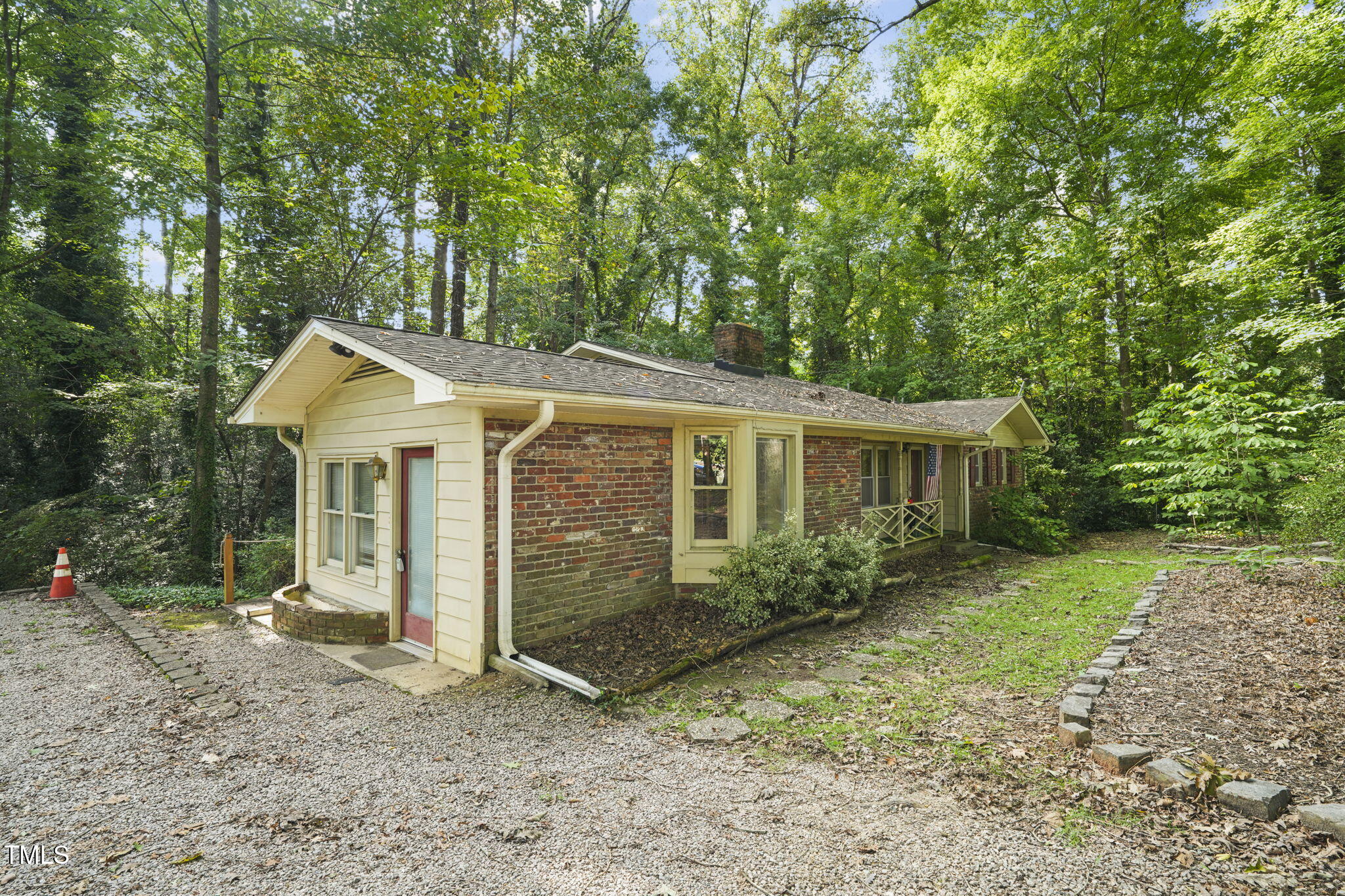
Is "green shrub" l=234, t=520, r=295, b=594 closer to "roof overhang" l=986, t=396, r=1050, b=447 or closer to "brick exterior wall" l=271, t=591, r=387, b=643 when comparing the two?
"brick exterior wall" l=271, t=591, r=387, b=643

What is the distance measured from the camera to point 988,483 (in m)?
15.4

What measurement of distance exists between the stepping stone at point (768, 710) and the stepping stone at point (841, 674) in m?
0.76

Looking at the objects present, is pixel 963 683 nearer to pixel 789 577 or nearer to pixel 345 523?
pixel 789 577

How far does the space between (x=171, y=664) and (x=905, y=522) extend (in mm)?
11217

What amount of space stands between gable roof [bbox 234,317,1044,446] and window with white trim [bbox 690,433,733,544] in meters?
0.60

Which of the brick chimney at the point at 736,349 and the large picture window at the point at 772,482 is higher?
the brick chimney at the point at 736,349

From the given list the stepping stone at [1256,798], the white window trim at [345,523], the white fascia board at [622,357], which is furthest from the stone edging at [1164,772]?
the white window trim at [345,523]

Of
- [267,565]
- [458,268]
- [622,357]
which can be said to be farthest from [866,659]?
[458,268]

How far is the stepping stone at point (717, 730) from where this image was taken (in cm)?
407

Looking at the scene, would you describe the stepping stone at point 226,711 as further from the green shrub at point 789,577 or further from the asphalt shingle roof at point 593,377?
the green shrub at point 789,577

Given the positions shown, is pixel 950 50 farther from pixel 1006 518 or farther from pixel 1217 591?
pixel 1217 591

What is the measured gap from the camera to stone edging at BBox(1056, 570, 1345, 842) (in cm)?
273

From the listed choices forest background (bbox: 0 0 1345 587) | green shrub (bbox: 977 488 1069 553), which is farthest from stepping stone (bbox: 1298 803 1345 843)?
green shrub (bbox: 977 488 1069 553)

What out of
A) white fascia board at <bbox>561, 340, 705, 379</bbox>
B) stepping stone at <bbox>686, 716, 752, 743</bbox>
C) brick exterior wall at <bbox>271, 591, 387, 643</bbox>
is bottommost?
stepping stone at <bbox>686, 716, 752, 743</bbox>
